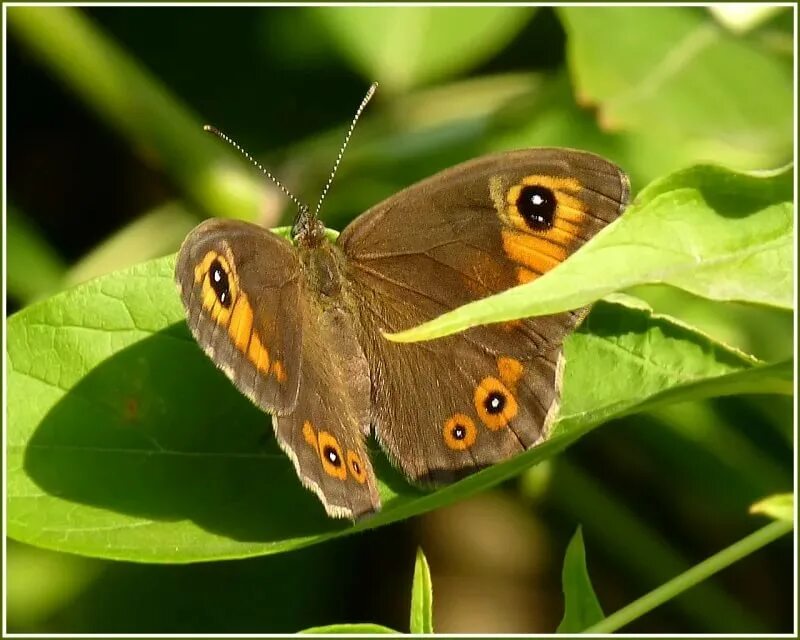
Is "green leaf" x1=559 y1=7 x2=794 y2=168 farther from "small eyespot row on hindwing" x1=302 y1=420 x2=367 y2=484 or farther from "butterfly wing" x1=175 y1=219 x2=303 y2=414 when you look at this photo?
"small eyespot row on hindwing" x1=302 y1=420 x2=367 y2=484

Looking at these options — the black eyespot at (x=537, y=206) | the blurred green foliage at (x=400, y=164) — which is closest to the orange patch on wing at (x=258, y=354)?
the black eyespot at (x=537, y=206)

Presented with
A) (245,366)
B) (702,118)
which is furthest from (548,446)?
(702,118)

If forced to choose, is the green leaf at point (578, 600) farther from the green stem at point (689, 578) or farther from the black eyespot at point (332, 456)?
the black eyespot at point (332, 456)

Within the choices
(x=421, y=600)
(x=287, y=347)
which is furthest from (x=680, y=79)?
(x=421, y=600)

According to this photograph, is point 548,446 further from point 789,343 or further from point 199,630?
point 199,630

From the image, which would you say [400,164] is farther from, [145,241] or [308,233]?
[308,233]

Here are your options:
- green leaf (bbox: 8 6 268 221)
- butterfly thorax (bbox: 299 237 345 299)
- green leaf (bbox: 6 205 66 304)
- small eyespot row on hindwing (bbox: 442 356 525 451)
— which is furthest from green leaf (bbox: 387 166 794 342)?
green leaf (bbox: 6 205 66 304)
